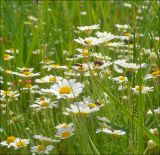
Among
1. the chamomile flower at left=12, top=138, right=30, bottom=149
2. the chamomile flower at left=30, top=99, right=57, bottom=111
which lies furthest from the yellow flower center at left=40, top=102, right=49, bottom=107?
the chamomile flower at left=12, top=138, right=30, bottom=149

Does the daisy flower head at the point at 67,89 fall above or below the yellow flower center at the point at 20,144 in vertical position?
above

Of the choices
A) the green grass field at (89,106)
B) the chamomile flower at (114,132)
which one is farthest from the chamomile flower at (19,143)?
the chamomile flower at (114,132)

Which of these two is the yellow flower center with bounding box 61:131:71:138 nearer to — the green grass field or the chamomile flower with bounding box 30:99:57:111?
the green grass field

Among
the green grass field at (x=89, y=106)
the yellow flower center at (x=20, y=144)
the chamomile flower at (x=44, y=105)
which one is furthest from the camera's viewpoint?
the chamomile flower at (x=44, y=105)

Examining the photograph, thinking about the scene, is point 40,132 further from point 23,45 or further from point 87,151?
point 23,45

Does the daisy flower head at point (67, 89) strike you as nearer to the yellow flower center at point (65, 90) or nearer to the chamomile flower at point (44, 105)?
the yellow flower center at point (65, 90)

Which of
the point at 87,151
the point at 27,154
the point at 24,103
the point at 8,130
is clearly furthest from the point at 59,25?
the point at 87,151

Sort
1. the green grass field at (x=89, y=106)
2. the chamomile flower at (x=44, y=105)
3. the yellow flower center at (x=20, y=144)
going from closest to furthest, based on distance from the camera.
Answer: the green grass field at (x=89, y=106)
the yellow flower center at (x=20, y=144)
the chamomile flower at (x=44, y=105)

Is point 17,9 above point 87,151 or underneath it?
above
